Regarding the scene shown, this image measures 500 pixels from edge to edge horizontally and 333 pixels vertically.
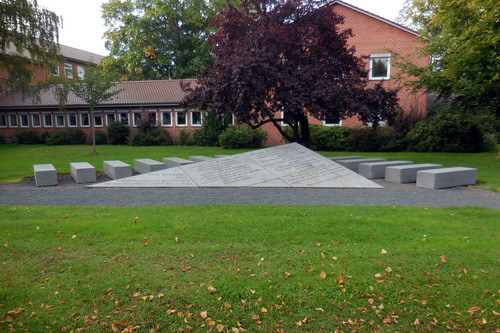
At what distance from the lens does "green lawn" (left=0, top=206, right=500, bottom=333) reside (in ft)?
11.4

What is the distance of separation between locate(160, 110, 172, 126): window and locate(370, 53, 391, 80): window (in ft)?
55.2

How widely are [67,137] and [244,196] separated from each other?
2766cm

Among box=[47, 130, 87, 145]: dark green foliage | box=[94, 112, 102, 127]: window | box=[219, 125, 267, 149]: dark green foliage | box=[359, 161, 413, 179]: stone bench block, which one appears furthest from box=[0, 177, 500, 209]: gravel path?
box=[94, 112, 102, 127]: window

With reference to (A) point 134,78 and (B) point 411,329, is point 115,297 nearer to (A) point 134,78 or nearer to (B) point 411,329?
(B) point 411,329

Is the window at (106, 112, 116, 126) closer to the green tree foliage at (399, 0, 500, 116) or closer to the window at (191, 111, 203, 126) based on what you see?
the window at (191, 111, 203, 126)

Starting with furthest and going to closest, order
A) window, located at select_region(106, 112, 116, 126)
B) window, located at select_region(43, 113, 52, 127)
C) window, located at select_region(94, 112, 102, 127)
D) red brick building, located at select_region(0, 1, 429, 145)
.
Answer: window, located at select_region(43, 113, 52, 127)
window, located at select_region(94, 112, 102, 127)
window, located at select_region(106, 112, 116, 126)
red brick building, located at select_region(0, 1, 429, 145)

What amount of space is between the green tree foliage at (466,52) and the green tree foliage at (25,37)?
1803 cm

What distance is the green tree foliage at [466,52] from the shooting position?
13.9 meters

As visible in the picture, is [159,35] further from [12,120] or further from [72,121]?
[12,120]

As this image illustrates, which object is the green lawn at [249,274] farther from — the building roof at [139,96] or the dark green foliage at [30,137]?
the dark green foliage at [30,137]

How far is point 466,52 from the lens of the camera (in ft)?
48.8

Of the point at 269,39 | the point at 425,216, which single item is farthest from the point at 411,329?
the point at 269,39

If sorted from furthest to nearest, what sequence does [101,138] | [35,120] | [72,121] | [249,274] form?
[35,120] < [72,121] < [101,138] < [249,274]

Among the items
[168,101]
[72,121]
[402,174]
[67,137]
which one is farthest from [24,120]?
[402,174]
